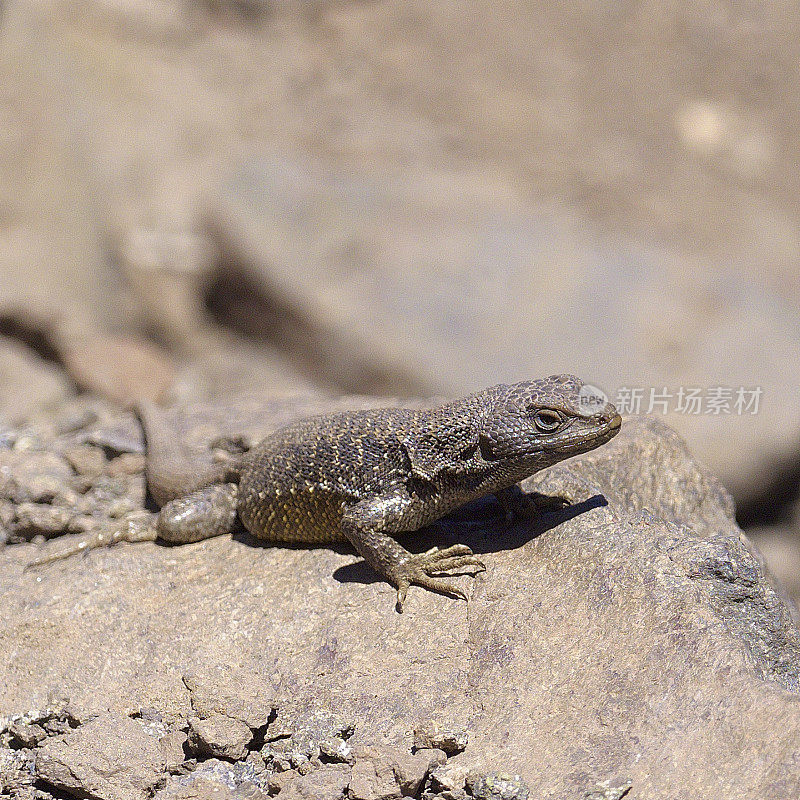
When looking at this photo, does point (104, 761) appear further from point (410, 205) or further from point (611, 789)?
point (410, 205)

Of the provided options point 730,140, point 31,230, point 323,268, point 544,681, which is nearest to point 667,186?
point 730,140

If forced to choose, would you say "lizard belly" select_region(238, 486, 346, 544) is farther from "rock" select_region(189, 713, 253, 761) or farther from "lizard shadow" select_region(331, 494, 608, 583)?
"rock" select_region(189, 713, 253, 761)

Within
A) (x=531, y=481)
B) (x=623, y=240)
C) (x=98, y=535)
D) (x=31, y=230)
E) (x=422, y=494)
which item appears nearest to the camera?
(x=422, y=494)

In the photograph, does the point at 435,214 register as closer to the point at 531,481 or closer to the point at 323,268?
the point at 323,268

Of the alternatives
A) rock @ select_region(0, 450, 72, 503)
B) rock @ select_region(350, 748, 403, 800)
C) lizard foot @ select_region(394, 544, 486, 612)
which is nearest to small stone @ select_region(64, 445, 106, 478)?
rock @ select_region(0, 450, 72, 503)

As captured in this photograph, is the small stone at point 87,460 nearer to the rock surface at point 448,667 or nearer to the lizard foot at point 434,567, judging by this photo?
the rock surface at point 448,667
